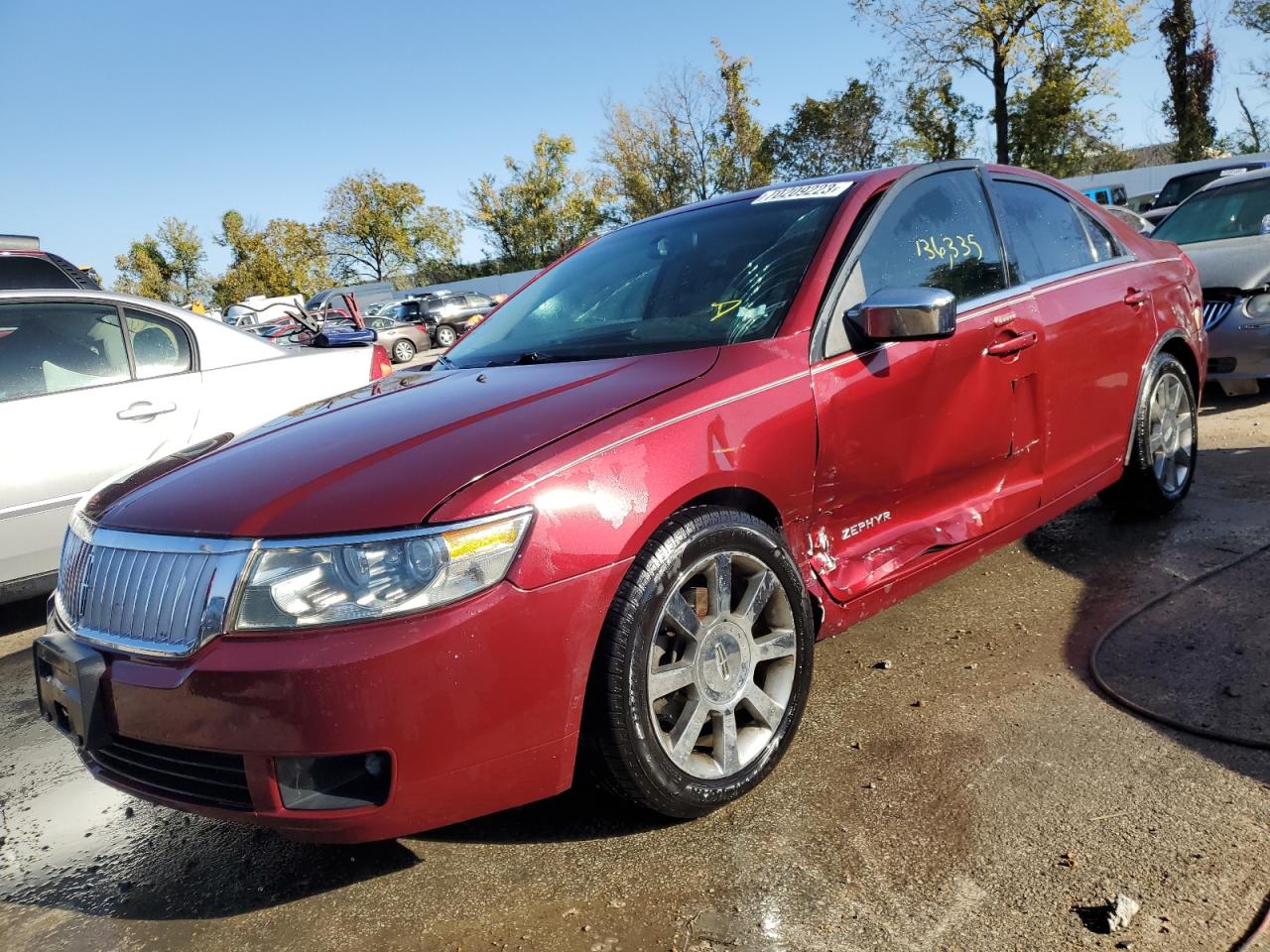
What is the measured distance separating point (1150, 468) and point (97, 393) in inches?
187

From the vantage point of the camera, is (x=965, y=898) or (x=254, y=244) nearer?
(x=965, y=898)

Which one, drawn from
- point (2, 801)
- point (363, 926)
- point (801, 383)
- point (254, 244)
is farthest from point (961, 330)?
point (254, 244)

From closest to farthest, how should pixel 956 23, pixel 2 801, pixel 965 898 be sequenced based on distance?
pixel 965 898
pixel 2 801
pixel 956 23

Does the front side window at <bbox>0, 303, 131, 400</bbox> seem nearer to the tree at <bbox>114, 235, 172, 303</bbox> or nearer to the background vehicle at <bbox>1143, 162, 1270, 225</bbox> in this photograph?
the background vehicle at <bbox>1143, 162, 1270, 225</bbox>

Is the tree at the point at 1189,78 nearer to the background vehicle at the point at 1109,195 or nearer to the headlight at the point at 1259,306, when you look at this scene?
the background vehicle at the point at 1109,195

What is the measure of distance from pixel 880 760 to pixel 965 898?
1.92ft

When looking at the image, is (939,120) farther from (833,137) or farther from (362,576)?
(362,576)

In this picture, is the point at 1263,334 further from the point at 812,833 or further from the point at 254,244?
the point at 254,244

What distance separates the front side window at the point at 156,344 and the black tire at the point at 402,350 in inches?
756

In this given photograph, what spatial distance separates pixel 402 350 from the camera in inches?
936

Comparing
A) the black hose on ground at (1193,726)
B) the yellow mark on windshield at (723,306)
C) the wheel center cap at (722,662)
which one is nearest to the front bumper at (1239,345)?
the black hose on ground at (1193,726)

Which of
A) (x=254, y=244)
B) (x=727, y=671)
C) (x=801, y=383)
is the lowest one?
(x=727, y=671)

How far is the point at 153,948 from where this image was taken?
2076mm

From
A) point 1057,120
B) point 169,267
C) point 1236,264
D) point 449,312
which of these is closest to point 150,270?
point 169,267
